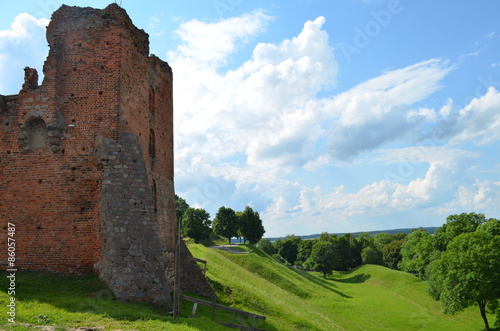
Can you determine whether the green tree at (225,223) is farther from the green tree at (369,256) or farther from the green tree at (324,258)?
the green tree at (369,256)

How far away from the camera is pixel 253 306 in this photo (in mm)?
23422

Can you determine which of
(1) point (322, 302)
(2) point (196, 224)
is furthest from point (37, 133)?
(2) point (196, 224)

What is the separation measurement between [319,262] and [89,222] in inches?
2631

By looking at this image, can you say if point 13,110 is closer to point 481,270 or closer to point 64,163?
point 64,163

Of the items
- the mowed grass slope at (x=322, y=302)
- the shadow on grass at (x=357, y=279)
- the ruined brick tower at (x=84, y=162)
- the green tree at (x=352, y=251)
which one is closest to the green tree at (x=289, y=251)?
the green tree at (x=352, y=251)

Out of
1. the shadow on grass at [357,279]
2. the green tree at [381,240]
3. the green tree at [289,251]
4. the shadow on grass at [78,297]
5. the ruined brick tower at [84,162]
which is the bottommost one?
the shadow on grass at [357,279]

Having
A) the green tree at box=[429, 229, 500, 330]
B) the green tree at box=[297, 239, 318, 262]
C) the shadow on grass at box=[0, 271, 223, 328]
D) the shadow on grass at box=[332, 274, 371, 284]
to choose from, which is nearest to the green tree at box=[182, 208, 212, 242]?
the shadow on grass at box=[332, 274, 371, 284]

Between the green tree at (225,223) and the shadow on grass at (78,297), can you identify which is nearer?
the shadow on grass at (78,297)

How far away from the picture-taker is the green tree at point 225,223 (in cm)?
7950

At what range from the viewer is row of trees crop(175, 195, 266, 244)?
68375 millimetres

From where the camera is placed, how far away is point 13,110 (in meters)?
16.1

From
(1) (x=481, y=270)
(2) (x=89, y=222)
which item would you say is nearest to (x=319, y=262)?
(1) (x=481, y=270)

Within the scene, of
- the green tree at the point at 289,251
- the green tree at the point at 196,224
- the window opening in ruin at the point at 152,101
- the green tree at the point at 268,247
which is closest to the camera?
the window opening in ruin at the point at 152,101

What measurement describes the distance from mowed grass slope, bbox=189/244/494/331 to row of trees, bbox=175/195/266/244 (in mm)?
19184
